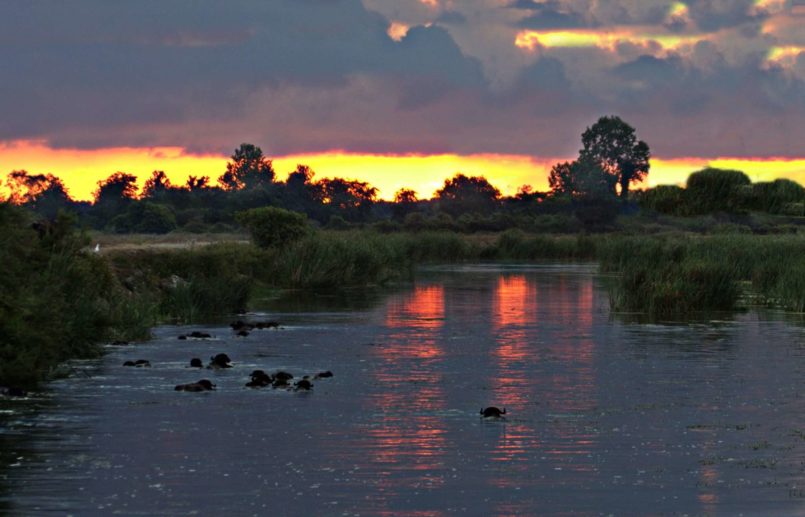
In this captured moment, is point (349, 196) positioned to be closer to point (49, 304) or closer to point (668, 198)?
point (668, 198)

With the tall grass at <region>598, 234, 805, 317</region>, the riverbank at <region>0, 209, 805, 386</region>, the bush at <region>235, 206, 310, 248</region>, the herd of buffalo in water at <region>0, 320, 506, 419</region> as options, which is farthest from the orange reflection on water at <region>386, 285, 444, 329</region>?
the herd of buffalo in water at <region>0, 320, 506, 419</region>

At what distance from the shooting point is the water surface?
15.7 metres

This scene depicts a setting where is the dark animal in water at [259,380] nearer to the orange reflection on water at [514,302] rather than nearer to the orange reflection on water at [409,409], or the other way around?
the orange reflection on water at [409,409]

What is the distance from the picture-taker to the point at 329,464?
1775 cm

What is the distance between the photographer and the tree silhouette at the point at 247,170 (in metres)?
176

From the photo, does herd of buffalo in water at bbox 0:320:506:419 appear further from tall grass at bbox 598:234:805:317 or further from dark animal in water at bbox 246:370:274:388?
tall grass at bbox 598:234:805:317

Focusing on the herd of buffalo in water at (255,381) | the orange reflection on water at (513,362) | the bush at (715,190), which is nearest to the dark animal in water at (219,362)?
the herd of buffalo in water at (255,381)

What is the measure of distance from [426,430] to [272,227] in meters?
49.1

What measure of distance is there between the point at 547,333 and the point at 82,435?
858 inches

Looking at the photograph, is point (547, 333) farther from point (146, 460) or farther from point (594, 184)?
point (594, 184)

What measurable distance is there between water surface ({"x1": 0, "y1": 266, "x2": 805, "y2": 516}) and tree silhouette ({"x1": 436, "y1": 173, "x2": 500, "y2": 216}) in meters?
145

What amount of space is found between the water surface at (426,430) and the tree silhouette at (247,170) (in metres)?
140

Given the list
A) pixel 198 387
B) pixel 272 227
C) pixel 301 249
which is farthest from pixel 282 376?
pixel 272 227

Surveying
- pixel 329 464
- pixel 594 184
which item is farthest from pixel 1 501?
pixel 594 184
